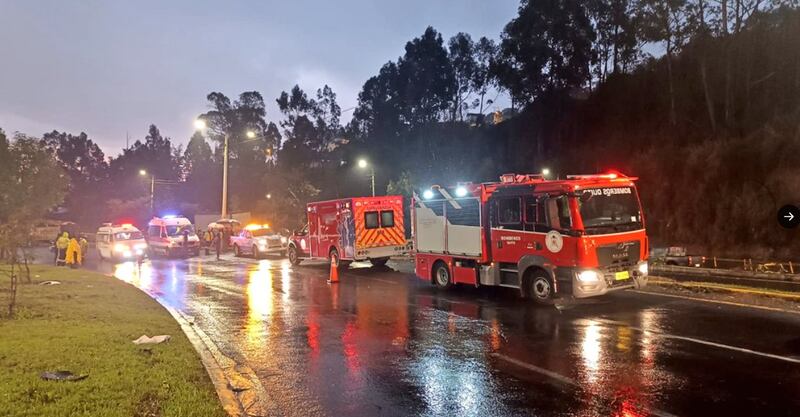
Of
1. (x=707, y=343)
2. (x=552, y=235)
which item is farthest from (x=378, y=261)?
(x=707, y=343)

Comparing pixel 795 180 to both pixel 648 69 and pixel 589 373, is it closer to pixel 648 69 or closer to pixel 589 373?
pixel 648 69

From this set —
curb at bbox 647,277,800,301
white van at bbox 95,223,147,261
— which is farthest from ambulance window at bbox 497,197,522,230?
white van at bbox 95,223,147,261

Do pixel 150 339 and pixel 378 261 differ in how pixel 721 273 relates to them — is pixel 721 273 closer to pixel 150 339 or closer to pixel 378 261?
pixel 378 261

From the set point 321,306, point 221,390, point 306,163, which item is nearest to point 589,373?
point 221,390

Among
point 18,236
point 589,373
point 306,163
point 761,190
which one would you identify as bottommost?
point 589,373

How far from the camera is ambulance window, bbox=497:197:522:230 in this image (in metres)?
13.2

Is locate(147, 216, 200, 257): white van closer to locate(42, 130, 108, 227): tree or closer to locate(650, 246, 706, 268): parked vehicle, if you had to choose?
locate(650, 246, 706, 268): parked vehicle

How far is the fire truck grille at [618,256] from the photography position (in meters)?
11.9

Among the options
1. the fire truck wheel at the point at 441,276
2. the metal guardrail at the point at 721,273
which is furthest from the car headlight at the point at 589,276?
the metal guardrail at the point at 721,273

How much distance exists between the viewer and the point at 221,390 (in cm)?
679

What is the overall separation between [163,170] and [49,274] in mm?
79399

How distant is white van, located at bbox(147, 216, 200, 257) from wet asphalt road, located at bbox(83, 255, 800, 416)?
734 inches

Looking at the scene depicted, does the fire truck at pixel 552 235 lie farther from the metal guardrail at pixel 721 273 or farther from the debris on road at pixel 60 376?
the debris on road at pixel 60 376

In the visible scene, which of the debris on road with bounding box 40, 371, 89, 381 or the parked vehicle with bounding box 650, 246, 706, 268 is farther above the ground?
the parked vehicle with bounding box 650, 246, 706, 268
